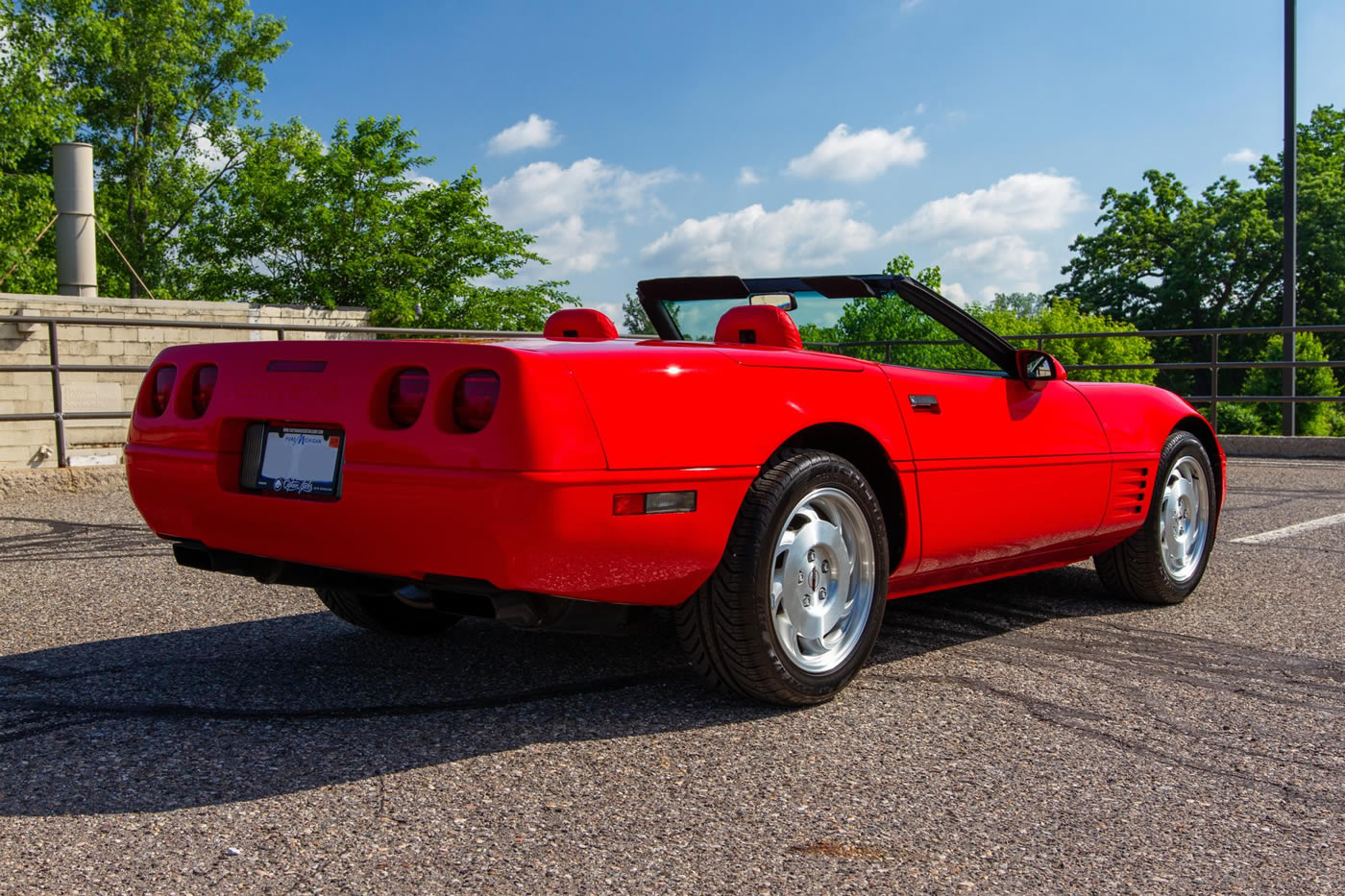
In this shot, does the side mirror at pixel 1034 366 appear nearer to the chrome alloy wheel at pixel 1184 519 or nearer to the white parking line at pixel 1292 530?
the chrome alloy wheel at pixel 1184 519

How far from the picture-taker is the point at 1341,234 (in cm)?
4722

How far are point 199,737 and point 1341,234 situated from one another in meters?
53.0

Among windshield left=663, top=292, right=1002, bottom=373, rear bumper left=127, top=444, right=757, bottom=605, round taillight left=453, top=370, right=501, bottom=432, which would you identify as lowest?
rear bumper left=127, top=444, right=757, bottom=605

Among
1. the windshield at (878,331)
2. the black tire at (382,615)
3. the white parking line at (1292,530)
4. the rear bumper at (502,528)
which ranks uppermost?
the windshield at (878,331)

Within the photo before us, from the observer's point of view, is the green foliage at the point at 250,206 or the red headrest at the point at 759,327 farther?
the green foliage at the point at 250,206

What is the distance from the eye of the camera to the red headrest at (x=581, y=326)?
3865mm

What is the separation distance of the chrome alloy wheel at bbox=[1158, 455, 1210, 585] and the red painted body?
144cm

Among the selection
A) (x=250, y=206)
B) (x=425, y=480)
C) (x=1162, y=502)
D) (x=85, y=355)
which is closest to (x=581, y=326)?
(x=425, y=480)

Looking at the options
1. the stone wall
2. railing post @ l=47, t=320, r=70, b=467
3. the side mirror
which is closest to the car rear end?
the side mirror

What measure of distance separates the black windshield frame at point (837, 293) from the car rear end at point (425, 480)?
1.12 m

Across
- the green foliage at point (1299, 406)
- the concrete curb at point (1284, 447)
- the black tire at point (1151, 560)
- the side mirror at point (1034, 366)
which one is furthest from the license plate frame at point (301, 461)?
the green foliage at point (1299, 406)

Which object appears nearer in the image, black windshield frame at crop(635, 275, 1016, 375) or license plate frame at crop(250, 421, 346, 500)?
license plate frame at crop(250, 421, 346, 500)

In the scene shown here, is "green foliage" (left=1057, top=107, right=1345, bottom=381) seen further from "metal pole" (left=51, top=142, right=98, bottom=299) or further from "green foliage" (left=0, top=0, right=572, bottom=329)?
"metal pole" (left=51, top=142, right=98, bottom=299)

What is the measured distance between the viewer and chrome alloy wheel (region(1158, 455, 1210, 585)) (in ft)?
15.9
